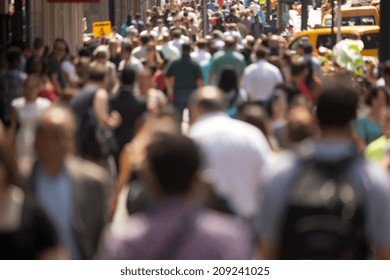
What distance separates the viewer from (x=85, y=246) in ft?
22.4

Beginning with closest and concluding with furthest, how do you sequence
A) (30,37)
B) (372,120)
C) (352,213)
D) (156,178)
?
(156,178), (352,213), (372,120), (30,37)

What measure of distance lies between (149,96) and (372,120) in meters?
2.32

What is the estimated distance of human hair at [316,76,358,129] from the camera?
613 cm

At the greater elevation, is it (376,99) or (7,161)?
(7,161)

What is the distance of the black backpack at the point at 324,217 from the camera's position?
5816mm

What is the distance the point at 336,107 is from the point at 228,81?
7.41 meters

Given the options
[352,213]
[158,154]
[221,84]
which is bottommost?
[221,84]

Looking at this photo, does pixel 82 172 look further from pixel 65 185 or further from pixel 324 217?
pixel 324 217

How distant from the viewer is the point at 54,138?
6727 mm

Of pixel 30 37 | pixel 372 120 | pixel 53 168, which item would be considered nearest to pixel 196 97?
pixel 53 168

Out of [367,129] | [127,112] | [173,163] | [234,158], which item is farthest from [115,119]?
[173,163]

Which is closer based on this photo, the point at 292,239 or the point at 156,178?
the point at 156,178
